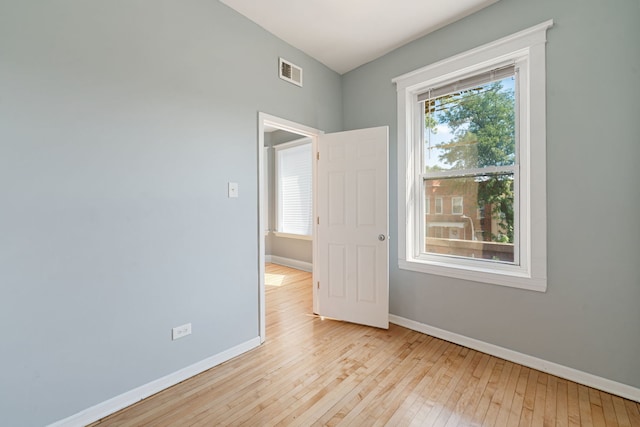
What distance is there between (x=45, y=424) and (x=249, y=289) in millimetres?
1367

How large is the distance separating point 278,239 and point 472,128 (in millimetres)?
4235

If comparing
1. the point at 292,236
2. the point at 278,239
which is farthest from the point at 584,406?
the point at 278,239

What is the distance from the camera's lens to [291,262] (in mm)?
5504

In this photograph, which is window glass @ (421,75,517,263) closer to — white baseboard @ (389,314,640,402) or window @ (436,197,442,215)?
window @ (436,197,442,215)

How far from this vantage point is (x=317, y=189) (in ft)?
10.2

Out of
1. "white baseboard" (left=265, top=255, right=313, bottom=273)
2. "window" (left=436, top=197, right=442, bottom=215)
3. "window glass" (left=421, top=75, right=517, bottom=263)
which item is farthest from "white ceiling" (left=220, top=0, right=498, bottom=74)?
"white baseboard" (left=265, top=255, right=313, bottom=273)

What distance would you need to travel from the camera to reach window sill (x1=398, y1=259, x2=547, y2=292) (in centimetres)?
208

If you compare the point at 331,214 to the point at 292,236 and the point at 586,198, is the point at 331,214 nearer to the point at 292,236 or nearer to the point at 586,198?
the point at 586,198

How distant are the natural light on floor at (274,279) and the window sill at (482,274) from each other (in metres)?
2.26

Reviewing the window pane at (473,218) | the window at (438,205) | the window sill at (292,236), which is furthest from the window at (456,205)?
the window sill at (292,236)

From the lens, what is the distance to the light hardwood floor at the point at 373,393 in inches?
63.1

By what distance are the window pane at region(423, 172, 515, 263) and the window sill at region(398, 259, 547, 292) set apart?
6.6 inches

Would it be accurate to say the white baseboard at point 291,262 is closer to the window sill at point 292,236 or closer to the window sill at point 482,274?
the window sill at point 292,236

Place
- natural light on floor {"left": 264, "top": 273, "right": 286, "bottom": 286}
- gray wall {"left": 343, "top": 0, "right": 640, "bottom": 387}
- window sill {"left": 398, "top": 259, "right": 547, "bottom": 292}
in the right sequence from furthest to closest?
natural light on floor {"left": 264, "top": 273, "right": 286, "bottom": 286}, window sill {"left": 398, "top": 259, "right": 547, "bottom": 292}, gray wall {"left": 343, "top": 0, "right": 640, "bottom": 387}
